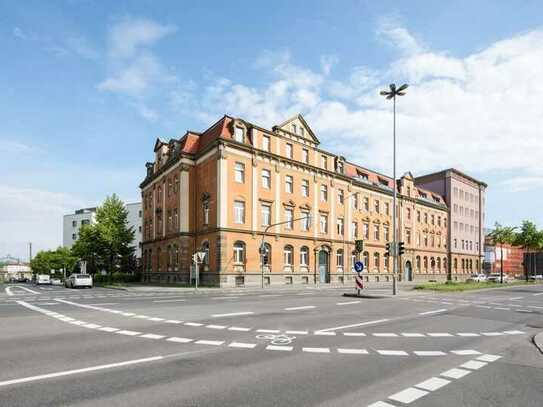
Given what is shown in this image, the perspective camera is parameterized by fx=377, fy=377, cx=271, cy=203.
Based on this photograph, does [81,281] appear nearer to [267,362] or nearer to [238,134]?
[238,134]

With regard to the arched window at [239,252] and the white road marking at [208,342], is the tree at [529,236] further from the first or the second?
the white road marking at [208,342]

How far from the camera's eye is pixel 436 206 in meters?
64.9

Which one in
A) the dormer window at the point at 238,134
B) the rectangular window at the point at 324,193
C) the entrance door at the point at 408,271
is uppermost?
the dormer window at the point at 238,134

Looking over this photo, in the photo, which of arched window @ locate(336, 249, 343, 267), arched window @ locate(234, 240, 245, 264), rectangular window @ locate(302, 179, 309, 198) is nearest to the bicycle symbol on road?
arched window @ locate(234, 240, 245, 264)

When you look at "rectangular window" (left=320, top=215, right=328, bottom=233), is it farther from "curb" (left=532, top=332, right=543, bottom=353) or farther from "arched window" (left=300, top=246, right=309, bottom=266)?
"curb" (left=532, top=332, right=543, bottom=353)

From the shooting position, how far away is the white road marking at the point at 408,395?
4.89m

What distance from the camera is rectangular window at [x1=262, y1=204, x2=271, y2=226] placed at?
3709 cm

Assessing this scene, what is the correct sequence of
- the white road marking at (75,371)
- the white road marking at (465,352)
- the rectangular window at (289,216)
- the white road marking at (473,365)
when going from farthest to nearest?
the rectangular window at (289,216) → the white road marking at (465,352) → the white road marking at (473,365) → the white road marking at (75,371)

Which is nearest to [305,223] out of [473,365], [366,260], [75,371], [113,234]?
[366,260]

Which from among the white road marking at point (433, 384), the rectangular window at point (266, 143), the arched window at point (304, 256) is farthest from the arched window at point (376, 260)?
the white road marking at point (433, 384)

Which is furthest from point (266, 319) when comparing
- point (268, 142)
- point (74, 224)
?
point (74, 224)

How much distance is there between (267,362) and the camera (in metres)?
6.65

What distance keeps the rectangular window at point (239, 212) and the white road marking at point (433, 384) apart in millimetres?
29624

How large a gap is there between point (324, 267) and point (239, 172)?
1542 centimetres
